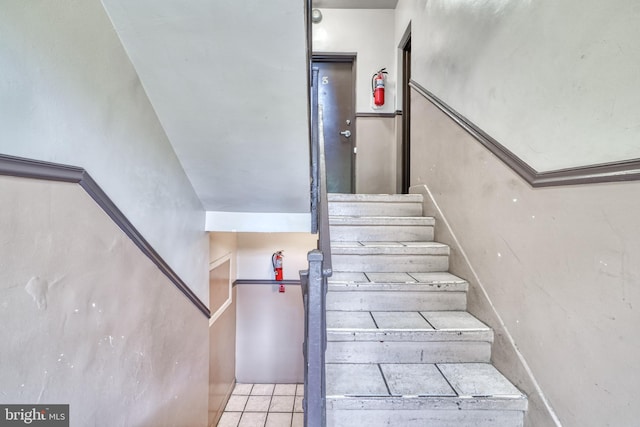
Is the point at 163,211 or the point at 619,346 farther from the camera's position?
the point at 163,211

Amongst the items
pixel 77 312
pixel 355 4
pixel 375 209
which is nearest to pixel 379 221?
pixel 375 209

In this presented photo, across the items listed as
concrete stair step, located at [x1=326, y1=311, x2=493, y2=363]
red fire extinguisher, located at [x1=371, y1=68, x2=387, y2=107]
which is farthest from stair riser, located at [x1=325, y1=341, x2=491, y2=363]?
red fire extinguisher, located at [x1=371, y1=68, x2=387, y2=107]

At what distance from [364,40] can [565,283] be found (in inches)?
147

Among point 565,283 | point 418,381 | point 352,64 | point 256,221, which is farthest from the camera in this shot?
point 352,64

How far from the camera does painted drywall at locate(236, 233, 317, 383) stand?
395 centimetres

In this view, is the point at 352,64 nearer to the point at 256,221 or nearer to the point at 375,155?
the point at 375,155

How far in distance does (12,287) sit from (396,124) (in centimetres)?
376

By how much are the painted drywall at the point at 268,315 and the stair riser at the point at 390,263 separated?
210 cm

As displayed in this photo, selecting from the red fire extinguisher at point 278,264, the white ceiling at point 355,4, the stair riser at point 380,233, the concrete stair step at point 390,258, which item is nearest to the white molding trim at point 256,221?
the stair riser at point 380,233

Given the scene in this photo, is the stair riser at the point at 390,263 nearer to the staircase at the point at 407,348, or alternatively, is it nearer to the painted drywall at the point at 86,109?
A: the staircase at the point at 407,348

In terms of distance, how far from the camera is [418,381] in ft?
4.25

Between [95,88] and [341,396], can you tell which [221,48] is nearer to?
[95,88]

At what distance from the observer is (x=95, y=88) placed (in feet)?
3.93

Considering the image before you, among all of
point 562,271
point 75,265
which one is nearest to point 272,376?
point 75,265
